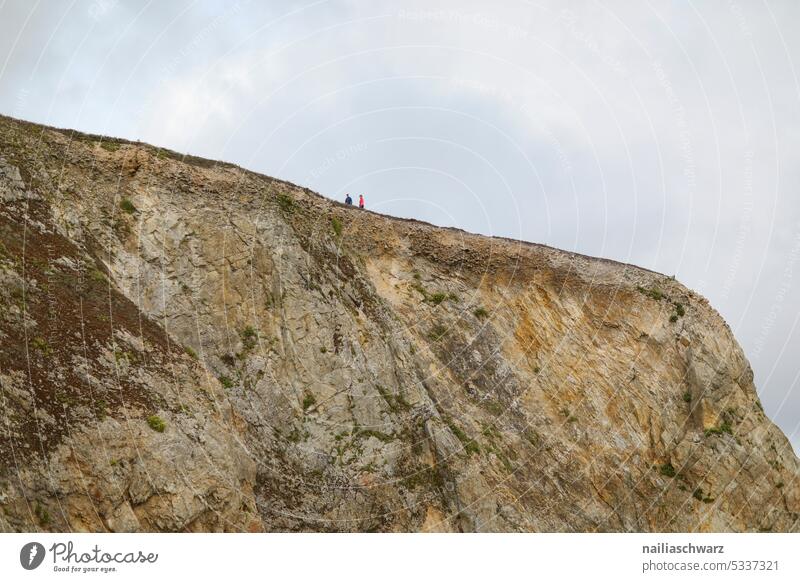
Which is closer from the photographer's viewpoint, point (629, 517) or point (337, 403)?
point (337, 403)

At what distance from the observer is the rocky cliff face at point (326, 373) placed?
70.1 ft

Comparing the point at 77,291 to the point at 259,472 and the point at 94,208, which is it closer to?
the point at 94,208

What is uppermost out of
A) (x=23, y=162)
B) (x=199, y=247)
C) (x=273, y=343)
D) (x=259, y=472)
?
(x=23, y=162)

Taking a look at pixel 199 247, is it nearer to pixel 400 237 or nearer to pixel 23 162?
pixel 23 162

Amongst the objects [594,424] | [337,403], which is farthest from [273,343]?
[594,424]

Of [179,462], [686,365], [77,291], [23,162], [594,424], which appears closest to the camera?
[179,462]

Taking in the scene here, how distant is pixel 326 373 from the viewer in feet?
100

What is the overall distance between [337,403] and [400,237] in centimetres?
1408

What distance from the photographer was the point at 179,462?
21828 mm

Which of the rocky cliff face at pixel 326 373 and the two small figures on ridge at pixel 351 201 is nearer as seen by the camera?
the rocky cliff face at pixel 326 373

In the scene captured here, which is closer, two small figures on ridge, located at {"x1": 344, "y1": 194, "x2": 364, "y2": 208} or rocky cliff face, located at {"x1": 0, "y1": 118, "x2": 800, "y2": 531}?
rocky cliff face, located at {"x1": 0, "y1": 118, "x2": 800, "y2": 531}

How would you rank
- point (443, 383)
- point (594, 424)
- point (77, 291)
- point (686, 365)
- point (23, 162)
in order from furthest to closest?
point (686, 365), point (594, 424), point (443, 383), point (23, 162), point (77, 291)

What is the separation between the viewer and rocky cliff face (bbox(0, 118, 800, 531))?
2138cm

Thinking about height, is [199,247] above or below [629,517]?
above
